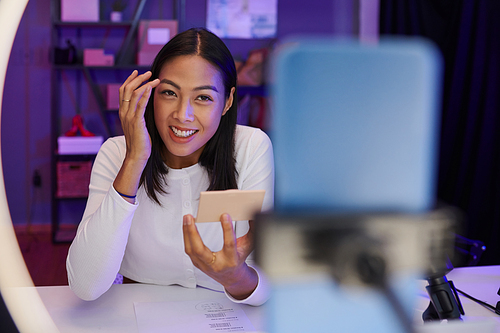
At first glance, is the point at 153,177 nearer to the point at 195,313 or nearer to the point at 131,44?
the point at 195,313

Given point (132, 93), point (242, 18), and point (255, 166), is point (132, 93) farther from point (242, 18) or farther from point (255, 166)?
point (242, 18)

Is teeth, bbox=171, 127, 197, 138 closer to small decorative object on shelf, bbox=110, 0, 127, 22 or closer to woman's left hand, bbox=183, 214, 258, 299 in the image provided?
woman's left hand, bbox=183, 214, 258, 299

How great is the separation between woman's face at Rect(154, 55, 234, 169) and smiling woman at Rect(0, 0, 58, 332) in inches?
30.6

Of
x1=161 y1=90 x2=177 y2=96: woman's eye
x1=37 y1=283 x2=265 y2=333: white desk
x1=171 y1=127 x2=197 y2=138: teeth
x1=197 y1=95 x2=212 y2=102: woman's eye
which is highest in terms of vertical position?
x1=161 y1=90 x2=177 y2=96: woman's eye

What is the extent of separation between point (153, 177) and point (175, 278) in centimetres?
31

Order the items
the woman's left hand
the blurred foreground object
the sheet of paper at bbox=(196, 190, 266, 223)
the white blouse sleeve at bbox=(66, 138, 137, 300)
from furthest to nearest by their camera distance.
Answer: the white blouse sleeve at bbox=(66, 138, 137, 300)
the woman's left hand
the sheet of paper at bbox=(196, 190, 266, 223)
the blurred foreground object

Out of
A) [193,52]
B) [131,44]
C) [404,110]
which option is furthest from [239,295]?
[131,44]

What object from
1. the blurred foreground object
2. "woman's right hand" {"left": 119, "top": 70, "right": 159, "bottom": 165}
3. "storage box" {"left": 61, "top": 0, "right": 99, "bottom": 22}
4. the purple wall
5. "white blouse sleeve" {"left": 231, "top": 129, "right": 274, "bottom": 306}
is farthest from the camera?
the purple wall

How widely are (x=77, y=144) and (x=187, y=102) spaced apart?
9.17 ft

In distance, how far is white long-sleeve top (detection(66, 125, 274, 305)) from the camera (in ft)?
3.44

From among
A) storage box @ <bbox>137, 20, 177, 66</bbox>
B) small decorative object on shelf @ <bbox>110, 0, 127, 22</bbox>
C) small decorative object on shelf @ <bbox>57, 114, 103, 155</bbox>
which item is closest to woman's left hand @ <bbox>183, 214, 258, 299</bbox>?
small decorative object on shelf @ <bbox>57, 114, 103, 155</bbox>

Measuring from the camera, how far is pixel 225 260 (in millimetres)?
873

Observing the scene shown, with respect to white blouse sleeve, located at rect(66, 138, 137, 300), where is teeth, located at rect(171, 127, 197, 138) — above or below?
above

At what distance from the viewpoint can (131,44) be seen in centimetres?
400
